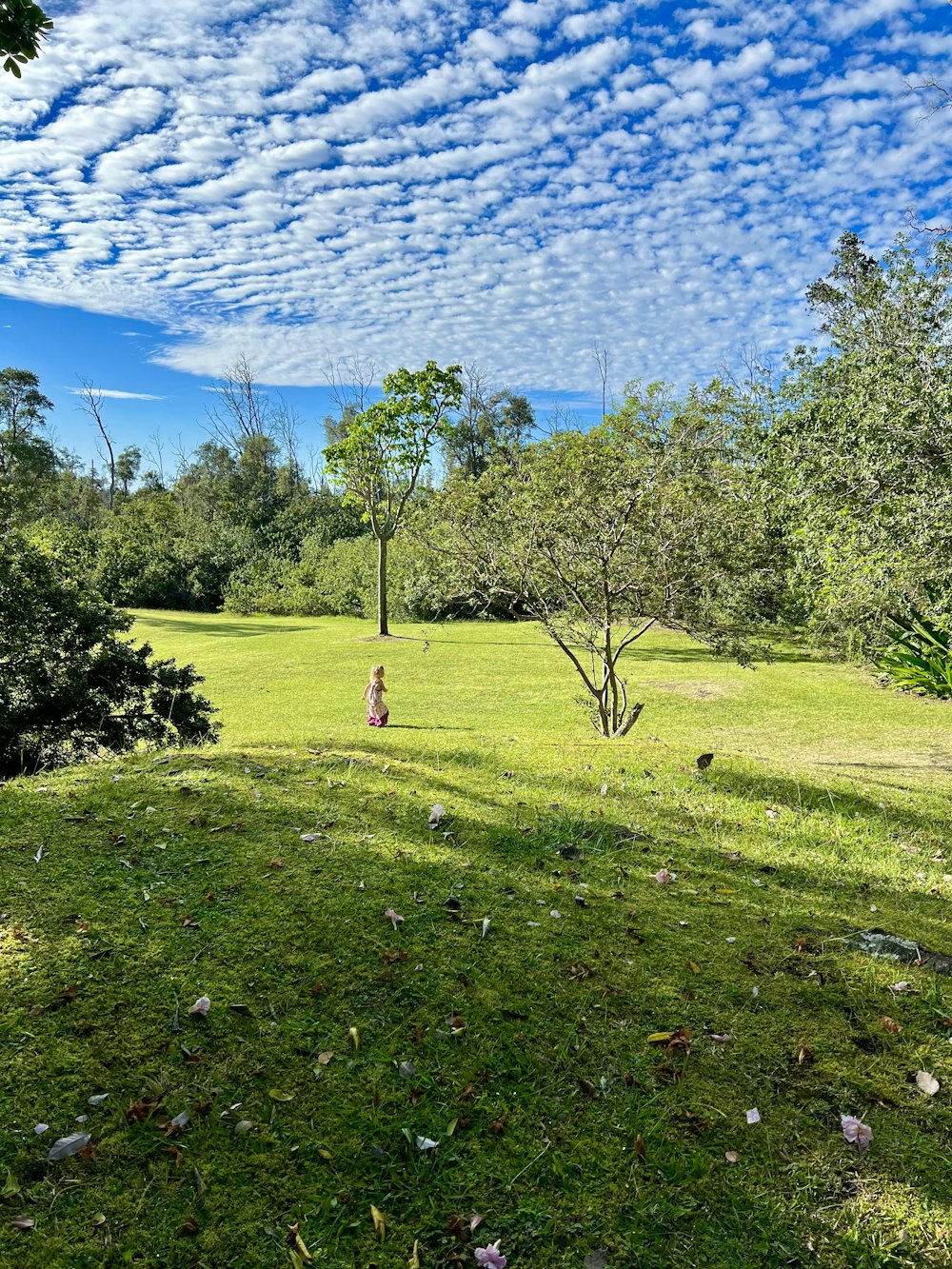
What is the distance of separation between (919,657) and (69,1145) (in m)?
17.3

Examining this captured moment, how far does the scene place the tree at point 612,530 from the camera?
8641 mm

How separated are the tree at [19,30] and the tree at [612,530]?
619cm

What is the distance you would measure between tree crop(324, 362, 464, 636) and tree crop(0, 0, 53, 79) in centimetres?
2031

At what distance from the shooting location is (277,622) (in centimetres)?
3362

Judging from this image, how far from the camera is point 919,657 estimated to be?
15539 millimetres

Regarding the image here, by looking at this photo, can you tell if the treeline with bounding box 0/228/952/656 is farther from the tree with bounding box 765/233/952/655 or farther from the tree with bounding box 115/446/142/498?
the tree with bounding box 115/446/142/498

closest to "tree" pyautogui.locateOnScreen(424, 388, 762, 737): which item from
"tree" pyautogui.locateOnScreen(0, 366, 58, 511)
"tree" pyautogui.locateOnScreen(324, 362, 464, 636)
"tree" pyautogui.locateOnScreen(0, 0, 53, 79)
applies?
"tree" pyautogui.locateOnScreen(0, 0, 53, 79)

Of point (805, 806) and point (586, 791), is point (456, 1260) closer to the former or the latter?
point (586, 791)

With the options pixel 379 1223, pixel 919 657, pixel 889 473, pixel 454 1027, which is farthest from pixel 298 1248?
pixel 919 657

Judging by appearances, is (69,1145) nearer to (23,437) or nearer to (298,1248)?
(298,1248)

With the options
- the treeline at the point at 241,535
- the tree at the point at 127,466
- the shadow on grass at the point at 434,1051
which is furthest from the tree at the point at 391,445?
the tree at the point at 127,466

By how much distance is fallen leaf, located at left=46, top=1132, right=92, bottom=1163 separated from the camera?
6.94 feet

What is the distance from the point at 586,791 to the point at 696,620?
13.5 ft

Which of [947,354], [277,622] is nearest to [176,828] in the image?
[947,354]
